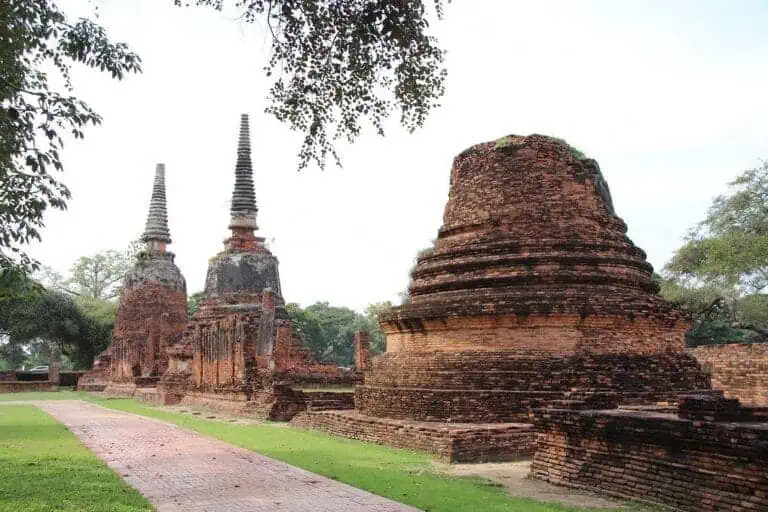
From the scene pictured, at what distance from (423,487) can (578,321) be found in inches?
188

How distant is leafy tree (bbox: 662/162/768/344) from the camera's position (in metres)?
24.1

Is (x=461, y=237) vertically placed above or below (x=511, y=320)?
above

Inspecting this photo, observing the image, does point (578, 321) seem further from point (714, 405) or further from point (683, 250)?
point (683, 250)

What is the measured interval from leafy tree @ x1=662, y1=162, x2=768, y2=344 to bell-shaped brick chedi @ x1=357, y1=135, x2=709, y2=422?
12135 millimetres

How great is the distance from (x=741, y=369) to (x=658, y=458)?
11.1m

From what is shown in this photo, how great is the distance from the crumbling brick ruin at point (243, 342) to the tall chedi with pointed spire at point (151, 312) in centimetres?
461

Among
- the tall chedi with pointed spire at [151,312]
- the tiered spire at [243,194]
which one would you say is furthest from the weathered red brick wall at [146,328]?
the tiered spire at [243,194]

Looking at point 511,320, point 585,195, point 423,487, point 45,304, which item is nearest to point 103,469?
point 423,487

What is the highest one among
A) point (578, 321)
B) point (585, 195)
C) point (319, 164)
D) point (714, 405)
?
A: point (585, 195)

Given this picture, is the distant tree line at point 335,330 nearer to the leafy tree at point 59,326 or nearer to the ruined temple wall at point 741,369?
the leafy tree at point 59,326

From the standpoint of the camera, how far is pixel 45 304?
137 ft

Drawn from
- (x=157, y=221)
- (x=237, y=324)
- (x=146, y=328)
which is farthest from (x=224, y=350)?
(x=157, y=221)

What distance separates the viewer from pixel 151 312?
3444cm

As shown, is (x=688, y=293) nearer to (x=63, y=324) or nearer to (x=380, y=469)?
(x=380, y=469)
